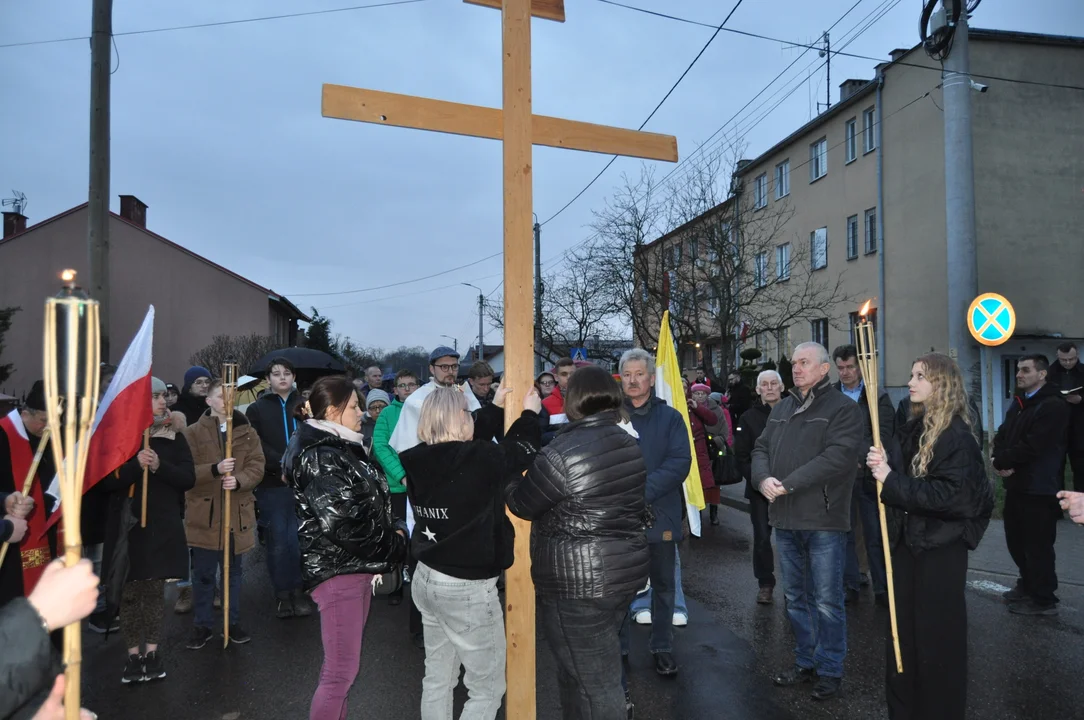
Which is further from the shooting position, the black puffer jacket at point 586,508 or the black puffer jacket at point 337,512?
the black puffer jacket at point 337,512

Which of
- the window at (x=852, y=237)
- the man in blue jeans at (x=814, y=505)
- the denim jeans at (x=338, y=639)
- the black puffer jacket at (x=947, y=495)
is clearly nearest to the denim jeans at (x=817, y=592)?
the man in blue jeans at (x=814, y=505)

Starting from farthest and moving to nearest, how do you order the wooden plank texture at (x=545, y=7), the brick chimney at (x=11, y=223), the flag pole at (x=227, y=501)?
1. the brick chimney at (x=11, y=223)
2. the flag pole at (x=227, y=501)
3. the wooden plank texture at (x=545, y=7)

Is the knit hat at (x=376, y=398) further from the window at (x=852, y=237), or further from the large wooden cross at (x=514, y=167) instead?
the window at (x=852, y=237)

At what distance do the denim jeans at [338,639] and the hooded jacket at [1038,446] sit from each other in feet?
17.8

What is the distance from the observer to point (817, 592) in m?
4.74

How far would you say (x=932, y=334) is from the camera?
20656 mm

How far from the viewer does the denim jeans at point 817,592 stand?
4637mm

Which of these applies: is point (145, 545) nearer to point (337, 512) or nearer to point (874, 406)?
point (337, 512)

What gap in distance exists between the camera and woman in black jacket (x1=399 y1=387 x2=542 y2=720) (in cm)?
350

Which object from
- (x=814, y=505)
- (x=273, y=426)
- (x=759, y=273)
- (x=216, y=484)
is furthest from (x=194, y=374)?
(x=759, y=273)

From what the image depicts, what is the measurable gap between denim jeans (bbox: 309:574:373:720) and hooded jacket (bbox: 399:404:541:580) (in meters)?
0.43

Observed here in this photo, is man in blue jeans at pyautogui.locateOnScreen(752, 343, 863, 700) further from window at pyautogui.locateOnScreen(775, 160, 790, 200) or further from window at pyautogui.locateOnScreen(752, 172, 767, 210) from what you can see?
window at pyautogui.locateOnScreen(752, 172, 767, 210)

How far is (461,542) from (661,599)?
2.12m

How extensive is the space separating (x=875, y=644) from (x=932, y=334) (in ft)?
57.3
